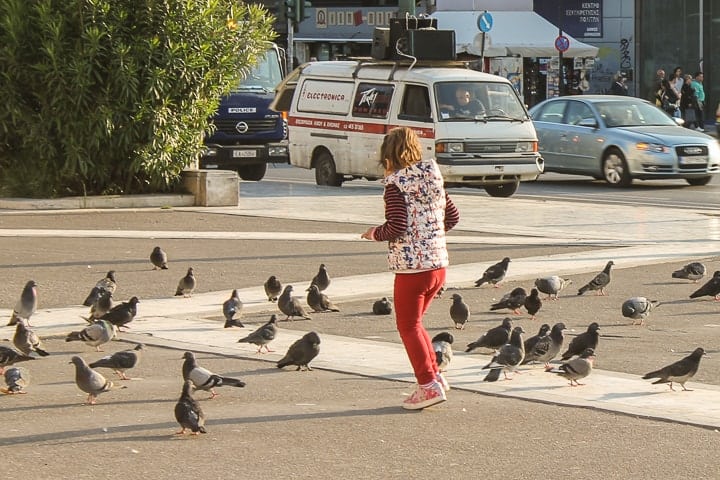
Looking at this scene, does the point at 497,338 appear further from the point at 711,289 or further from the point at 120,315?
the point at 711,289

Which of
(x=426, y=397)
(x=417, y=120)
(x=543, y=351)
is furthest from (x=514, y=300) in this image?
(x=417, y=120)

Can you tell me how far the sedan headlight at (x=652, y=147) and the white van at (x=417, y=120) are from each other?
2.21m

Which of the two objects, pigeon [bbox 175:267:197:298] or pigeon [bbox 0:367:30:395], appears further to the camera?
pigeon [bbox 175:267:197:298]

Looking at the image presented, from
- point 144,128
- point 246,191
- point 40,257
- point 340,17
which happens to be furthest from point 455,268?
point 340,17

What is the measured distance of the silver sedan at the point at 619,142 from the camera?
2536 cm

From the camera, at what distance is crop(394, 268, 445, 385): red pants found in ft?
28.0

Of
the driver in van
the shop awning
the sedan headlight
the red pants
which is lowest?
the sedan headlight

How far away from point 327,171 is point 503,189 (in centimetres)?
314

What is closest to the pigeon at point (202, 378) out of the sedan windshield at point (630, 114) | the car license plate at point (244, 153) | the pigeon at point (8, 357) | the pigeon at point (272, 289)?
the pigeon at point (8, 357)

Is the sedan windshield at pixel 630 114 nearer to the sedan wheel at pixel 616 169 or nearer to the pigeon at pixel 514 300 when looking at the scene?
the sedan wheel at pixel 616 169

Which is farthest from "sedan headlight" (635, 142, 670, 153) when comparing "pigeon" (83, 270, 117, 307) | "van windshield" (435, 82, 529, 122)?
"pigeon" (83, 270, 117, 307)

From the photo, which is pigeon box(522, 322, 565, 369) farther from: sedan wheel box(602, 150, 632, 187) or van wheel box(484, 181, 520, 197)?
sedan wheel box(602, 150, 632, 187)

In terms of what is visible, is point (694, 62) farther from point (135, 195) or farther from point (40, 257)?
point (40, 257)

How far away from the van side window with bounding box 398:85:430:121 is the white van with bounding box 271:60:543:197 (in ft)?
0.05
